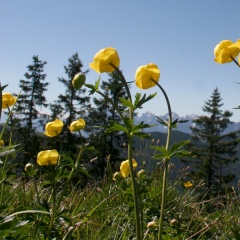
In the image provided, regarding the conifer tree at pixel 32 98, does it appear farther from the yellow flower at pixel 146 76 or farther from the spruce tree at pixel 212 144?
the yellow flower at pixel 146 76

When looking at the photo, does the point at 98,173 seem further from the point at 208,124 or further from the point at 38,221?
the point at 38,221

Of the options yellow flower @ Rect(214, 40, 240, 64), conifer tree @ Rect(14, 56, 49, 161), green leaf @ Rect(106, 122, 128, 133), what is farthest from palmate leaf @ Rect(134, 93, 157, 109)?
conifer tree @ Rect(14, 56, 49, 161)

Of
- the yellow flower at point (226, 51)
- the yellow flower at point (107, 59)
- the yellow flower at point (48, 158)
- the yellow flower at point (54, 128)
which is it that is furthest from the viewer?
the yellow flower at point (54, 128)

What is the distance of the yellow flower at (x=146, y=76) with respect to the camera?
134 centimetres

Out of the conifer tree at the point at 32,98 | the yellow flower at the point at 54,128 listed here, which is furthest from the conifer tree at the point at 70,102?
the yellow flower at the point at 54,128

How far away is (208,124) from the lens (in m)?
25.0

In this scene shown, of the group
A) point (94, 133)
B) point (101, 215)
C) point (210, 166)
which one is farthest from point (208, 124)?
point (101, 215)

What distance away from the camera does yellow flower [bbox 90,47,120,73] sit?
1.28 m

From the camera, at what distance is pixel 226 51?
1.43 metres

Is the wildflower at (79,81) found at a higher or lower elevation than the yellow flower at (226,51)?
lower

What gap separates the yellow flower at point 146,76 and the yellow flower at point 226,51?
10.4 inches

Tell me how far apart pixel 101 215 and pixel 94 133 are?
1919cm

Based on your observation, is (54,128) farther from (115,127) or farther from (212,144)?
(212,144)

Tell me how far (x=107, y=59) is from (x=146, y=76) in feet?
0.51
